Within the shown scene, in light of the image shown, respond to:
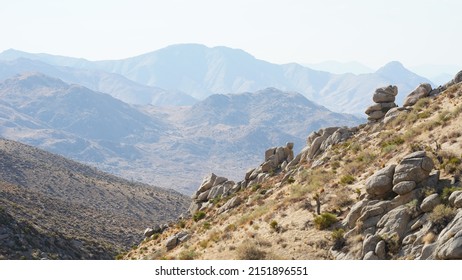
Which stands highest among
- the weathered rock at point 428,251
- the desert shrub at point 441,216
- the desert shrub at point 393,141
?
the desert shrub at point 393,141

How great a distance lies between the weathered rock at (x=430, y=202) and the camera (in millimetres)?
26766

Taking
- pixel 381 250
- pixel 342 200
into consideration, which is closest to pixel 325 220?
pixel 342 200

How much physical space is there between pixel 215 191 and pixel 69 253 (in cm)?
1742

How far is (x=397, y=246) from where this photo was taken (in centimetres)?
2608

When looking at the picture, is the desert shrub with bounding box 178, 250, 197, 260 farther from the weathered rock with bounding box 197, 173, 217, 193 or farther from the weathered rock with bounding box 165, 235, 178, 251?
the weathered rock with bounding box 197, 173, 217, 193

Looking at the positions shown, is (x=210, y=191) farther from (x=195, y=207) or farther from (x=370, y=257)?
(x=370, y=257)

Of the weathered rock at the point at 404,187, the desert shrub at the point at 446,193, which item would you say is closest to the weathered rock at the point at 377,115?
the weathered rock at the point at 404,187

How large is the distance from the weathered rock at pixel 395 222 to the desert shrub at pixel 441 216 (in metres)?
1.41

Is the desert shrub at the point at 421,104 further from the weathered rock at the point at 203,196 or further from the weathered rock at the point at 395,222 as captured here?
the weathered rock at the point at 203,196

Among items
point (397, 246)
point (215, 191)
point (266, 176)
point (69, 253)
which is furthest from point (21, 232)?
point (397, 246)

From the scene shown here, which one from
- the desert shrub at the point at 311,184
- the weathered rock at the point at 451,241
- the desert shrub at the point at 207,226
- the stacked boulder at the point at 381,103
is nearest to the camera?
the weathered rock at the point at 451,241

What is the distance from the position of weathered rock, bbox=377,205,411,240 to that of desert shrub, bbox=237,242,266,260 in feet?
21.5

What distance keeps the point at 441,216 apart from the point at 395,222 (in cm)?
234
